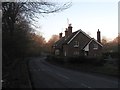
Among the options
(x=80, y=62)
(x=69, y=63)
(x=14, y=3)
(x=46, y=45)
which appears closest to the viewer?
(x=14, y=3)

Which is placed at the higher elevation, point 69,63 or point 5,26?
point 5,26

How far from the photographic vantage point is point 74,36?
69.1 m

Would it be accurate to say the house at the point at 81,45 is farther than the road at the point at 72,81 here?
Yes

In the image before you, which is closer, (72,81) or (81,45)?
(72,81)

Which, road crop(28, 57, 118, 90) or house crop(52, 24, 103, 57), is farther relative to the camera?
house crop(52, 24, 103, 57)

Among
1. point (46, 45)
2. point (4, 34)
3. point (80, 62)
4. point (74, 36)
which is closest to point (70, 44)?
point (74, 36)

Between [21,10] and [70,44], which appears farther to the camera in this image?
[70,44]

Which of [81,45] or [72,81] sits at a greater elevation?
[81,45]

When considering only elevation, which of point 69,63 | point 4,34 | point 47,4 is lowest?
point 69,63

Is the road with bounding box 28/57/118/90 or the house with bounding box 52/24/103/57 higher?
the house with bounding box 52/24/103/57

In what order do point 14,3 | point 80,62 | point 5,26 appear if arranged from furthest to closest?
point 80,62, point 5,26, point 14,3

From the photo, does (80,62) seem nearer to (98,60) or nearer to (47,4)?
(98,60)

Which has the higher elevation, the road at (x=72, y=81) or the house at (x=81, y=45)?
the house at (x=81, y=45)

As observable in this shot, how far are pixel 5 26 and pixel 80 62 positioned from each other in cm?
3247
